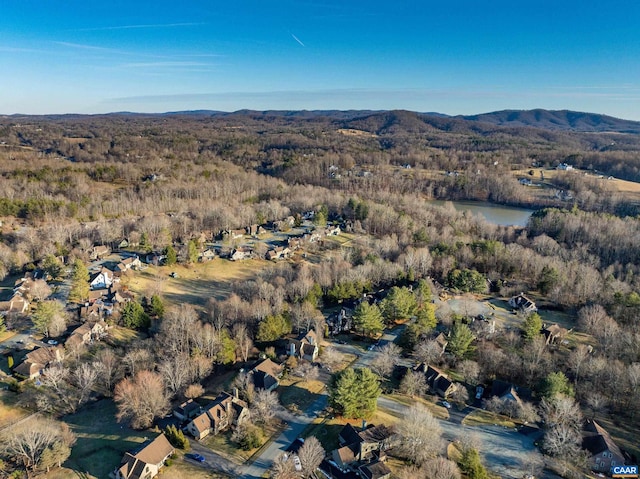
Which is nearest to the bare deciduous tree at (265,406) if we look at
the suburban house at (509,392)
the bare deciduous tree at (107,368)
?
the bare deciduous tree at (107,368)

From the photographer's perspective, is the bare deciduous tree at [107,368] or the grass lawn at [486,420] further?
the bare deciduous tree at [107,368]

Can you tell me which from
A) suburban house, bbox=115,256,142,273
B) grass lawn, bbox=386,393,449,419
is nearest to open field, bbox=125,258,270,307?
suburban house, bbox=115,256,142,273

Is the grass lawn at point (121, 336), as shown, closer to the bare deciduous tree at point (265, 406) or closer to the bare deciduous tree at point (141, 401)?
the bare deciduous tree at point (141, 401)

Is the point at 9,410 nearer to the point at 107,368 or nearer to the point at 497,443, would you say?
the point at 107,368

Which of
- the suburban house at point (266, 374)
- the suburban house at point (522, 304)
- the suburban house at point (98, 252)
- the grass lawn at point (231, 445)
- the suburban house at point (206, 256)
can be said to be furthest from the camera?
the suburban house at point (206, 256)

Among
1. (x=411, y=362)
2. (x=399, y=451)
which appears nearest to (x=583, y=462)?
(x=399, y=451)

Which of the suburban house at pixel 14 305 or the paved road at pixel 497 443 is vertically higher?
the suburban house at pixel 14 305

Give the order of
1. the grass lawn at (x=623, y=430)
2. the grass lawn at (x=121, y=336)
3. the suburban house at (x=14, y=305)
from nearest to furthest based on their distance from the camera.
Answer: the grass lawn at (x=623, y=430) → the grass lawn at (x=121, y=336) → the suburban house at (x=14, y=305)

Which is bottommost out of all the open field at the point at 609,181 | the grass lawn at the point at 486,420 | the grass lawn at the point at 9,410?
the grass lawn at the point at 486,420
